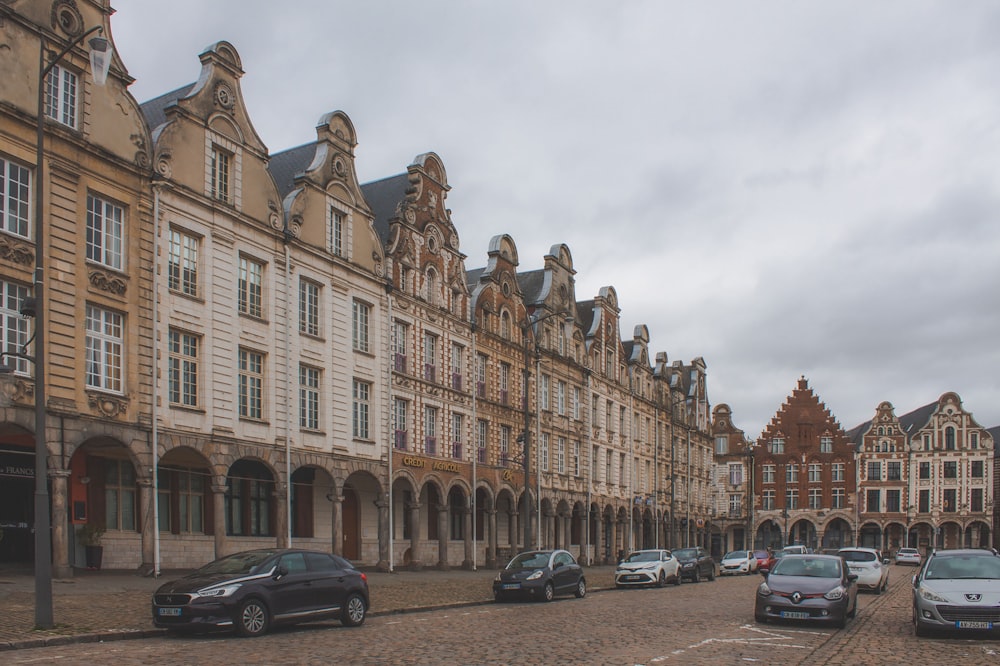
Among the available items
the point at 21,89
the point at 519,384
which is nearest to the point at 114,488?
the point at 21,89

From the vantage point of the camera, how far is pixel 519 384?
48.9m

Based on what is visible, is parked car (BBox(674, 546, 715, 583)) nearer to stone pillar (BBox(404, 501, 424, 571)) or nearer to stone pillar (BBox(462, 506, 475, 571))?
stone pillar (BBox(462, 506, 475, 571))

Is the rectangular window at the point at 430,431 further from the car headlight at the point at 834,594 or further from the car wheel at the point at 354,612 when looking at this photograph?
the car headlight at the point at 834,594

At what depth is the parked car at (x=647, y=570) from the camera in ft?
116

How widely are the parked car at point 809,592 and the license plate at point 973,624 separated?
271 centimetres

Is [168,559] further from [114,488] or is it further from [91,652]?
[91,652]

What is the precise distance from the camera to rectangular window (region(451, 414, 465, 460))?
140ft

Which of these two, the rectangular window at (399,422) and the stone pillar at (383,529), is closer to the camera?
the stone pillar at (383,529)

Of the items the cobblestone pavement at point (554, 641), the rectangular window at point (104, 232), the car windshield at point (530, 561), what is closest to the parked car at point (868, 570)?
the cobblestone pavement at point (554, 641)

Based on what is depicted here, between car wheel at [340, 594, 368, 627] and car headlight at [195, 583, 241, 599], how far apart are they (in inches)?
109

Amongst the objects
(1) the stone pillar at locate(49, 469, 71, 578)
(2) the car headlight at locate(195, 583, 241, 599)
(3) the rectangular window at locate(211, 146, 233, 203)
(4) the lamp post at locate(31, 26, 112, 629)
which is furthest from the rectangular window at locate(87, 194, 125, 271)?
(2) the car headlight at locate(195, 583, 241, 599)

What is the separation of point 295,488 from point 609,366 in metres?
28.6

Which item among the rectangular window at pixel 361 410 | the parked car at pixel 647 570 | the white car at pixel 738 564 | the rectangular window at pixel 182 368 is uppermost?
the rectangular window at pixel 182 368

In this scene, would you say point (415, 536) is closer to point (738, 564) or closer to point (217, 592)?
point (738, 564)
